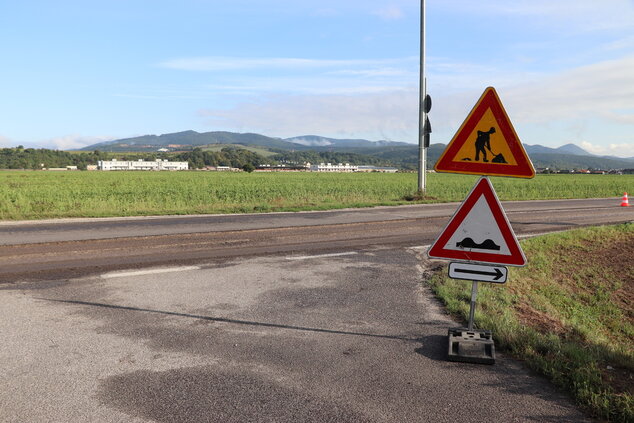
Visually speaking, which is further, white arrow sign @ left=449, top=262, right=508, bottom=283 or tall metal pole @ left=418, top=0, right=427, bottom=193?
tall metal pole @ left=418, top=0, right=427, bottom=193

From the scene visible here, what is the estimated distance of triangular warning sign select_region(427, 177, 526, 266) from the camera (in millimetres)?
4188

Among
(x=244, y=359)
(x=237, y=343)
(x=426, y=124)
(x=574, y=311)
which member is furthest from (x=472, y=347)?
(x=426, y=124)

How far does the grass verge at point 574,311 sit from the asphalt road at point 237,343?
24cm

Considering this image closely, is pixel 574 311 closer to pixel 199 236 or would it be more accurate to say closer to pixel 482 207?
pixel 482 207

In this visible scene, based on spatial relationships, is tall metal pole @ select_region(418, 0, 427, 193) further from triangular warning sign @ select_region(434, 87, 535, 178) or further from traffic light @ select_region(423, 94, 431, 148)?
triangular warning sign @ select_region(434, 87, 535, 178)

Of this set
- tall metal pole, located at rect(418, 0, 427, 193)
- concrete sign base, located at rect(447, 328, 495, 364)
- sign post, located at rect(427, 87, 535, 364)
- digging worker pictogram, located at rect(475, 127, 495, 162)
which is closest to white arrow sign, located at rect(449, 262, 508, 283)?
sign post, located at rect(427, 87, 535, 364)

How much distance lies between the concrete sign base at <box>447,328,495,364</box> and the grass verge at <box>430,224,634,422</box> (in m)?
0.26

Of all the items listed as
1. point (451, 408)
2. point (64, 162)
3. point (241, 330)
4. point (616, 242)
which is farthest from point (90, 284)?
point (64, 162)

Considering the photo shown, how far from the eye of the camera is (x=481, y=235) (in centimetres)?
425

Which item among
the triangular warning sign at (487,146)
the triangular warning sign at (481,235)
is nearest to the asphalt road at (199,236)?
the triangular warning sign at (481,235)

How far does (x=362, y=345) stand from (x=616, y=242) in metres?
10.6

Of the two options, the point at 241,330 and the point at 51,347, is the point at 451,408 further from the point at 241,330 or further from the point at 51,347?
the point at 51,347

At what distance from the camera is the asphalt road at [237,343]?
3146mm

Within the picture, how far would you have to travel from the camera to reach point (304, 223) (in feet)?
40.3
